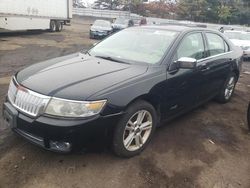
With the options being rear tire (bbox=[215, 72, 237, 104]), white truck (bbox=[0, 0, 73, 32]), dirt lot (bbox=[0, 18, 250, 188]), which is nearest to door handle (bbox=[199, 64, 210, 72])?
dirt lot (bbox=[0, 18, 250, 188])

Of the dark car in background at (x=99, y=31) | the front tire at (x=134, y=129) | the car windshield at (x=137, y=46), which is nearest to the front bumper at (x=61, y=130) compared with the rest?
the front tire at (x=134, y=129)

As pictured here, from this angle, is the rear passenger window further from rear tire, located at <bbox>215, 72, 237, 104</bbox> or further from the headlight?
the headlight

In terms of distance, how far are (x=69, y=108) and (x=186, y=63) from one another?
1.77 m

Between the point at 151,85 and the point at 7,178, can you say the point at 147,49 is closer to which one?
the point at 151,85

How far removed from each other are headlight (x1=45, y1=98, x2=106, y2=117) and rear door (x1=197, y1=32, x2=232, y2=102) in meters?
2.27

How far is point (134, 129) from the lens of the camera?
3912 mm

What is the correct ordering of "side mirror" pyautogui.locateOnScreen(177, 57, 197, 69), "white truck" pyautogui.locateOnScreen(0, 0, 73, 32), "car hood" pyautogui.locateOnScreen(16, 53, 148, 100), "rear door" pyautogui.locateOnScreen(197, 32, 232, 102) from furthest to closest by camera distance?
"white truck" pyautogui.locateOnScreen(0, 0, 73, 32) → "rear door" pyautogui.locateOnScreen(197, 32, 232, 102) → "side mirror" pyautogui.locateOnScreen(177, 57, 197, 69) → "car hood" pyautogui.locateOnScreen(16, 53, 148, 100)

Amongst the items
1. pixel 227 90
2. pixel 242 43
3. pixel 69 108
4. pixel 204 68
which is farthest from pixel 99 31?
pixel 69 108

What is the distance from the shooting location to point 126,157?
391 centimetres

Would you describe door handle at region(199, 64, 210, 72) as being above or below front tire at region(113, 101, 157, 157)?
above

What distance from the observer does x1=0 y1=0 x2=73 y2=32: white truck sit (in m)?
18.2

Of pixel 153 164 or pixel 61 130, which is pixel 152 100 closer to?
pixel 153 164

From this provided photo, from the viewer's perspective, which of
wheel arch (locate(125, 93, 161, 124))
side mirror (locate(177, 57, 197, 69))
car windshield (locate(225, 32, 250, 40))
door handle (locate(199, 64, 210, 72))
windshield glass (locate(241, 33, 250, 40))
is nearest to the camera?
wheel arch (locate(125, 93, 161, 124))

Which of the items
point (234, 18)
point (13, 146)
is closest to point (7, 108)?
point (13, 146)
